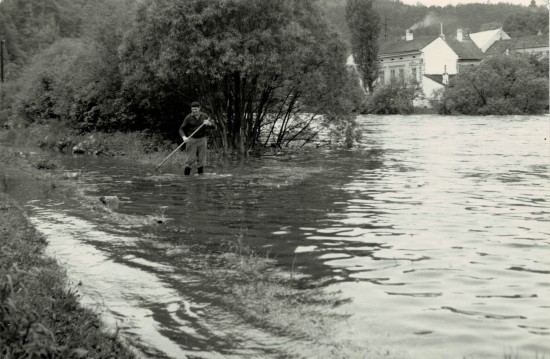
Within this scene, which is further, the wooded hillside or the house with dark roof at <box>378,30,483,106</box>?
A: the wooded hillside

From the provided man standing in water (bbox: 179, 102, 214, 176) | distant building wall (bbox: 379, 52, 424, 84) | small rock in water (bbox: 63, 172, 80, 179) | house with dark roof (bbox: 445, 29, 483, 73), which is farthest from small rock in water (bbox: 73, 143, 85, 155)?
house with dark roof (bbox: 445, 29, 483, 73)

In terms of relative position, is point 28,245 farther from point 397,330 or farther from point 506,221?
point 506,221

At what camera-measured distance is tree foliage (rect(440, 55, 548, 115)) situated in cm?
5431

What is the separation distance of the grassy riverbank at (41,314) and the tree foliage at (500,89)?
168ft

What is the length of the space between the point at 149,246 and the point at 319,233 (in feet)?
8.60

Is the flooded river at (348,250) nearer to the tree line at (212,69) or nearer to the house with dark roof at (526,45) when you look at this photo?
the tree line at (212,69)

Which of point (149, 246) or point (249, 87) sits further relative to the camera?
point (249, 87)

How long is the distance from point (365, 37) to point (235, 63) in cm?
5823

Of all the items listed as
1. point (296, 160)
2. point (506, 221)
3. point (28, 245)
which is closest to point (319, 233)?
point (506, 221)

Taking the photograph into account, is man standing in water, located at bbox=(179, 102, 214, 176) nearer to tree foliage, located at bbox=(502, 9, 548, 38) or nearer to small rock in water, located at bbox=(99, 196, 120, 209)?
small rock in water, located at bbox=(99, 196, 120, 209)

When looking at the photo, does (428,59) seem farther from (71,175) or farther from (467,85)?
(71,175)

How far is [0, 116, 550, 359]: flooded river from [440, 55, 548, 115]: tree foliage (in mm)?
37376

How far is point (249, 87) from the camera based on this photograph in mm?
26156

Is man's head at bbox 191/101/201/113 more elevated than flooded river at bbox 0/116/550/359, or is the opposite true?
man's head at bbox 191/101/201/113
